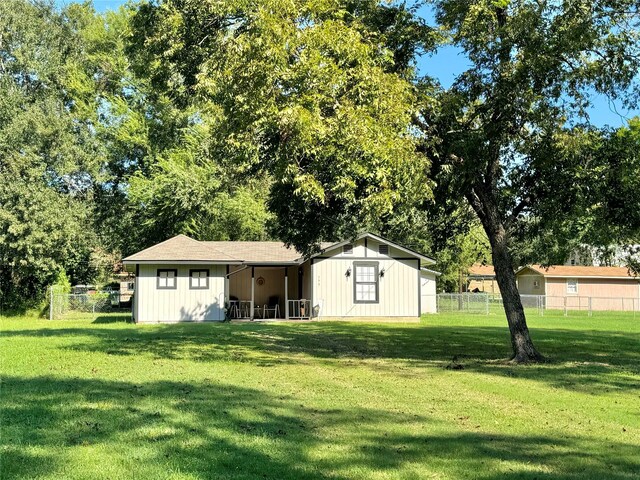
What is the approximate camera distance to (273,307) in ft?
99.3

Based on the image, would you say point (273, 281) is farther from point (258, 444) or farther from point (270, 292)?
point (258, 444)

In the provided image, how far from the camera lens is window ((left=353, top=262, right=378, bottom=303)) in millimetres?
27703

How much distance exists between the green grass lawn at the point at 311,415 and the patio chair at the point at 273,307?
1455 cm

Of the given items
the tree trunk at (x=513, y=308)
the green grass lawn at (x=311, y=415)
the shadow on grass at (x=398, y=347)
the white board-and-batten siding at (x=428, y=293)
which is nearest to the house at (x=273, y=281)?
the shadow on grass at (x=398, y=347)

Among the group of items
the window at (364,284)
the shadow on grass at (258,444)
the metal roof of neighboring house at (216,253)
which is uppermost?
the metal roof of neighboring house at (216,253)

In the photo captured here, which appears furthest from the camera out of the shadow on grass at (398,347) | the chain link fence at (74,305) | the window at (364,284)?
the chain link fence at (74,305)

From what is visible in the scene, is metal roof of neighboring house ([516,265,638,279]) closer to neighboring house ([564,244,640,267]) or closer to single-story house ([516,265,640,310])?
single-story house ([516,265,640,310])

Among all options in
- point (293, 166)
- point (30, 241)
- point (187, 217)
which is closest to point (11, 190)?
point (30, 241)

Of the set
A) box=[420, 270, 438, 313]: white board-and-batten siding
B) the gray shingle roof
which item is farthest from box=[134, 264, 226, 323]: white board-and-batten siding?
box=[420, 270, 438, 313]: white board-and-batten siding

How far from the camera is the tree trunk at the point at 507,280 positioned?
1284cm

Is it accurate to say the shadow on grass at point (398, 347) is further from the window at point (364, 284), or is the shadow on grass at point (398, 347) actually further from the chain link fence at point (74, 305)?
the chain link fence at point (74, 305)

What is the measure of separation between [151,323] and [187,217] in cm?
1088

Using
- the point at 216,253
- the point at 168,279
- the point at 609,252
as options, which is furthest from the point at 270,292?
the point at 609,252

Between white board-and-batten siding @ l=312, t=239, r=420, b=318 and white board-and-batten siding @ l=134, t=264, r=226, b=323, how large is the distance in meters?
4.44
